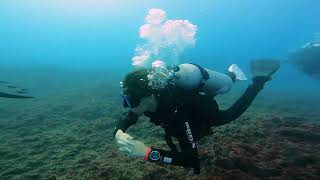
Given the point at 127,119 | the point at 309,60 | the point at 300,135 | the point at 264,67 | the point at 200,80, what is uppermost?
the point at 309,60

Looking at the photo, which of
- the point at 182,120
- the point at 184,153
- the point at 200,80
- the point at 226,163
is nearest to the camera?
the point at 184,153

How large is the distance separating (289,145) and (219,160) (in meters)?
1.91

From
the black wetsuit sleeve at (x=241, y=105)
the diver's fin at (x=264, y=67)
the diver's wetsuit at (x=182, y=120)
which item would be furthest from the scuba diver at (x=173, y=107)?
the diver's fin at (x=264, y=67)

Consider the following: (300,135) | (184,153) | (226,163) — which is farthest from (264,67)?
(184,153)

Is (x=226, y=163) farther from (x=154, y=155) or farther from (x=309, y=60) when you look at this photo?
(x=309, y=60)

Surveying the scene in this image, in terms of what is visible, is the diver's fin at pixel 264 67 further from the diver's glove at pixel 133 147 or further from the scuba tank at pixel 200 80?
the diver's glove at pixel 133 147

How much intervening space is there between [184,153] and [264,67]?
134 inches

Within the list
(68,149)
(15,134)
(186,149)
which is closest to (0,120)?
(15,134)

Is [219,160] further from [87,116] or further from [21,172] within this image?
[87,116]

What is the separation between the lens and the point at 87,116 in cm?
1152

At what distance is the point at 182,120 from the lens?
3.98 m

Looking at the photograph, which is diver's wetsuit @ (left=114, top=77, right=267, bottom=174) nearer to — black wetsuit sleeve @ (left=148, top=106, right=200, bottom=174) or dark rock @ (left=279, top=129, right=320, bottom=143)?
black wetsuit sleeve @ (left=148, top=106, right=200, bottom=174)

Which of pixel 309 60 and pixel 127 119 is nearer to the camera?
pixel 127 119

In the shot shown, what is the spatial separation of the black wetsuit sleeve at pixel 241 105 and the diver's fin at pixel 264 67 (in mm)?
135
